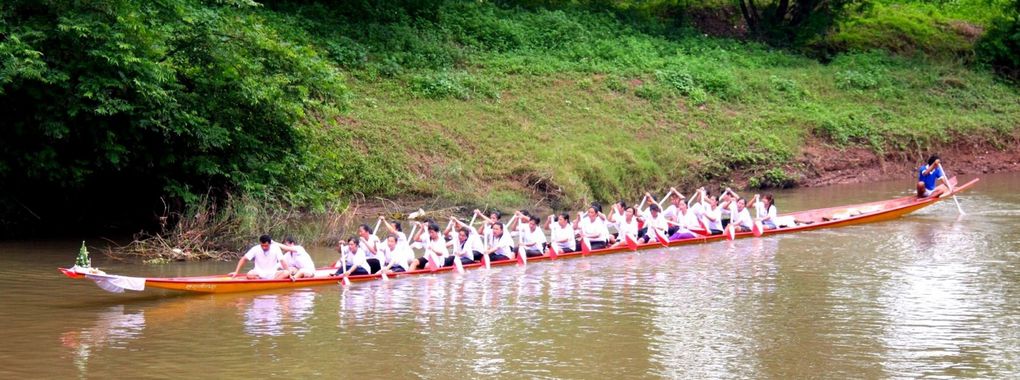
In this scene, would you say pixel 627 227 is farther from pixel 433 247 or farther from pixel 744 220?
pixel 433 247

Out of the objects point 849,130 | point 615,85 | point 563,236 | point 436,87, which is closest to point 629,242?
point 563,236

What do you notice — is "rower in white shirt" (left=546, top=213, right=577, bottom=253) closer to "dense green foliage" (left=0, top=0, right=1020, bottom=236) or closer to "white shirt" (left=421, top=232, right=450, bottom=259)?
"white shirt" (left=421, top=232, right=450, bottom=259)

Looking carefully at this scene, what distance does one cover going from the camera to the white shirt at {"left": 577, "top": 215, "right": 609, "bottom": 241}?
20.7 meters

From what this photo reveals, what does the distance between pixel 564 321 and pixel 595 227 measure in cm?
633

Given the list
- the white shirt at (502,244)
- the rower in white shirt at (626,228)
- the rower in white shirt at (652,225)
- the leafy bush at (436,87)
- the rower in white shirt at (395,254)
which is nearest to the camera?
the rower in white shirt at (395,254)

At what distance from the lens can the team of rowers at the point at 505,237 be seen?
16.7 metres

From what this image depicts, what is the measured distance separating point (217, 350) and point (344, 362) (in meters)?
1.48

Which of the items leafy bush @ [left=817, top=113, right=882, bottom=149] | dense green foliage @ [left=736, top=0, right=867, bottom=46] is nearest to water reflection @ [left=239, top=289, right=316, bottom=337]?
leafy bush @ [left=817, top=113, right=882, bottom=149]

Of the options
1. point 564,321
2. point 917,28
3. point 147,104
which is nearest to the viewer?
point 564,321

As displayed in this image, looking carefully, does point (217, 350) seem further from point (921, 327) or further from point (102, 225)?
point (102, 225)

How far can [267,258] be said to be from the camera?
16422 millimetres

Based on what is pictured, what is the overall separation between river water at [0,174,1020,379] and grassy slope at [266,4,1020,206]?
6.39m

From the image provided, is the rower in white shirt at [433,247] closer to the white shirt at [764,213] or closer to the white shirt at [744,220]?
the white shirt at [744,220]

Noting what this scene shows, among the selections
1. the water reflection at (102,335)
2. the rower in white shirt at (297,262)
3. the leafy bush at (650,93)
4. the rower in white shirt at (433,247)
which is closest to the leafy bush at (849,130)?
the leafy bush at (650,93)
